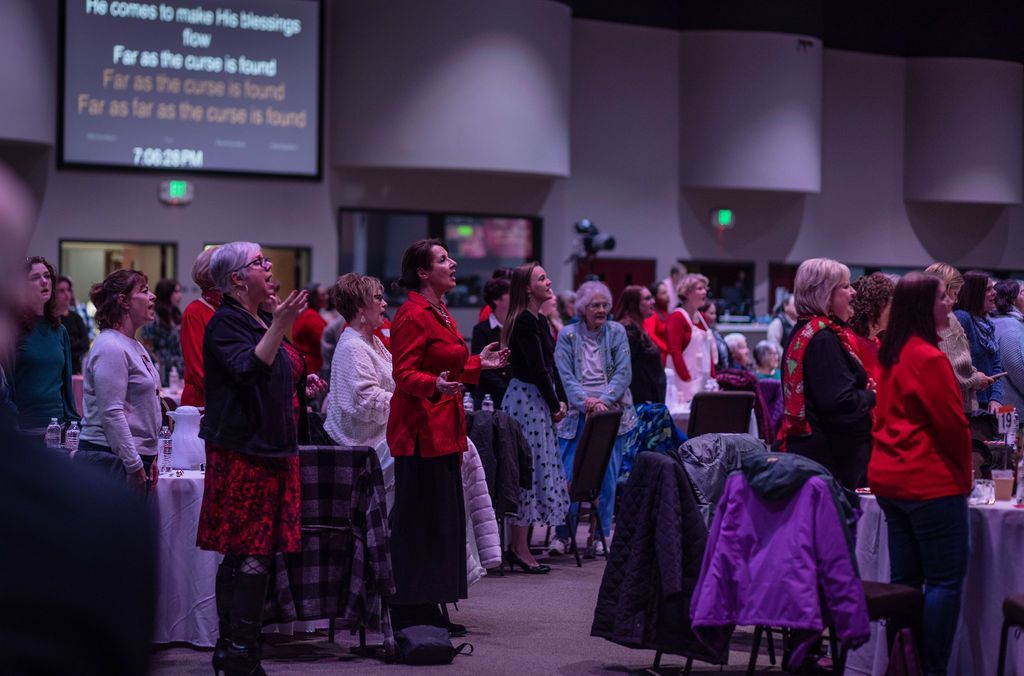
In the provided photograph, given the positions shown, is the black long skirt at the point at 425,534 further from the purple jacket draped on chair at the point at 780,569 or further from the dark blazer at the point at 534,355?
the dark blazer at the point at 534,355

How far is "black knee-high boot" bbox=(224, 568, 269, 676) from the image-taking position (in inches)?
175

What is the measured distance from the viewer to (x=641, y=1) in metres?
15.7

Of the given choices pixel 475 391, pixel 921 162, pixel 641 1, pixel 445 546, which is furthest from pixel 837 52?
pixel 445 546

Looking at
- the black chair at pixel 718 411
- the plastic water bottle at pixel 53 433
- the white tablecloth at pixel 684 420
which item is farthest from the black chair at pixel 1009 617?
the white tablecloth at pixel 684 420

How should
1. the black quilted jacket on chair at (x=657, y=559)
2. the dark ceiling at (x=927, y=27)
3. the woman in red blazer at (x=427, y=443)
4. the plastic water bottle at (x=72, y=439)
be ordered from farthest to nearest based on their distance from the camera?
1. the dark ceiling at (x=927, y=27)
2. the woman in red blazer at (x=427, y=443)
3. the plastic water bottle at (x=72, y=439)
4. the black quilted jacket on chair at (x=657, y=559)

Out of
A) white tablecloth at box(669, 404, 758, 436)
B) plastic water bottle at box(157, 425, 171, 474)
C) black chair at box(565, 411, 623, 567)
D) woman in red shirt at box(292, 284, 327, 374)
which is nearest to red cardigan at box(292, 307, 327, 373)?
woman in red shirt at box(292, 284, 327, 374)

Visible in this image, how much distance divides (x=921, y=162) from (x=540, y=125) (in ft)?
19.8

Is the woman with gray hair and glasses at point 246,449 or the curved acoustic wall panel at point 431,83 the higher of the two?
the curved acoustic wall panel at point 431,83

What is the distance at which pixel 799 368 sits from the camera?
515 cm

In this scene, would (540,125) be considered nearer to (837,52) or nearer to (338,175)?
(338,175)

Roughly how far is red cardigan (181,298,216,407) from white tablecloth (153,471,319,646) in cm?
Result: 47

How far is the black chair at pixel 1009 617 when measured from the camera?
12.9 ft

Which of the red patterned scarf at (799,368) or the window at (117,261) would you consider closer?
the red patterned scarf at (799,368)

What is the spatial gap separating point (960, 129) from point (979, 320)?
10674 millimetres
